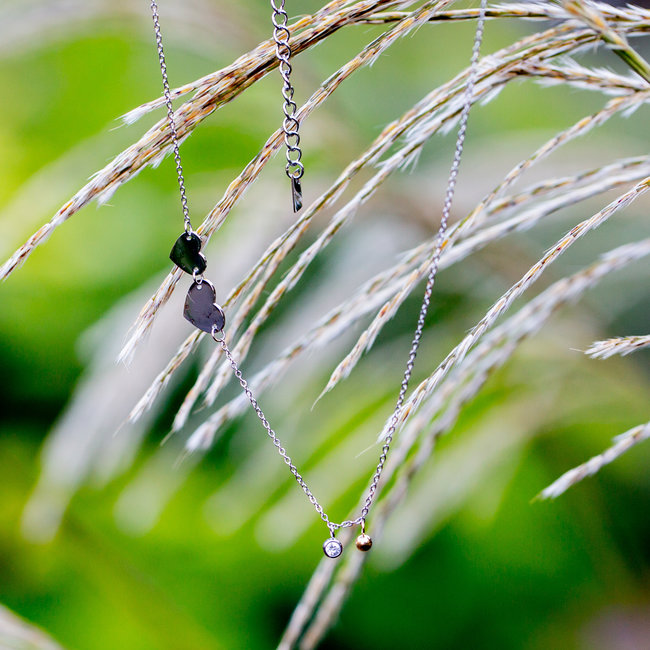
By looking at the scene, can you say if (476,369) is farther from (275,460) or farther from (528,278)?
(275,460)

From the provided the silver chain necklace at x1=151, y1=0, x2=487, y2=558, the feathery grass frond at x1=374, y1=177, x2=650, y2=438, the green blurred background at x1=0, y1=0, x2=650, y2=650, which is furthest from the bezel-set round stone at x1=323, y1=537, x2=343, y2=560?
the green blurred background at x1=0, y1=0, x2=650, y2=650

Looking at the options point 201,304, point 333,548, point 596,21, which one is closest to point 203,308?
point 201,304

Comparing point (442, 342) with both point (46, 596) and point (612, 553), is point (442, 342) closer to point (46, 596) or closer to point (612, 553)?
point (612, 553)

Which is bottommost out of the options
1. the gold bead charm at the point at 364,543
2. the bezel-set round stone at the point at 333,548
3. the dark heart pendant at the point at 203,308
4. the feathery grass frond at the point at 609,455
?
the feathery grass frond at the point at 609,455

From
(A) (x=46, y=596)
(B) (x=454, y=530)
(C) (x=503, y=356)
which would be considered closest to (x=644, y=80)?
(C) (x=503, y=356)

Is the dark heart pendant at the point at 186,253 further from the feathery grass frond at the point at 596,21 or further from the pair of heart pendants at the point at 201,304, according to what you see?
the feathery grass frond at the point at 596,21

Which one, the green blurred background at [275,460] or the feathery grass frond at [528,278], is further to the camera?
the green blurred background at [275,460]

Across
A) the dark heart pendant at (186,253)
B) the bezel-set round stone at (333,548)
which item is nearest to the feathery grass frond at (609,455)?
the bezel-set round stone at (333,548)
